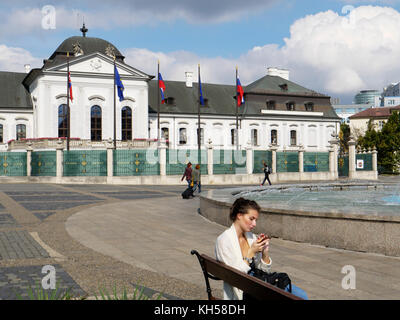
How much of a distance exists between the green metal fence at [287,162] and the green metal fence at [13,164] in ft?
61.5

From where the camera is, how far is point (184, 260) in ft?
24.0

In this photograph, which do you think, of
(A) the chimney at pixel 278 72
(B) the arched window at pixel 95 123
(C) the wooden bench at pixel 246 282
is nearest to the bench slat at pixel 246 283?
(C) the wooden bench at pixel 246 282

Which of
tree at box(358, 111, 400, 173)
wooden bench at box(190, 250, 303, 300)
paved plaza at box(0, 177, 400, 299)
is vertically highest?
tree at box(358, 111, 400, 173)

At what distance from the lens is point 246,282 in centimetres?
320

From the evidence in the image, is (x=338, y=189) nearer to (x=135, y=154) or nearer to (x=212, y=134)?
(x=135, y=154)

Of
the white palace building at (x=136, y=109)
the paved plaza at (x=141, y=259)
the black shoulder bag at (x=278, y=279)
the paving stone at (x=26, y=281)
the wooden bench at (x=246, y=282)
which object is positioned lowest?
the paved plaza at (x=141, y=259)

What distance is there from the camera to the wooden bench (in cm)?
284

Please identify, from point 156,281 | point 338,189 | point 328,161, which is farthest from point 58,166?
point 156,281

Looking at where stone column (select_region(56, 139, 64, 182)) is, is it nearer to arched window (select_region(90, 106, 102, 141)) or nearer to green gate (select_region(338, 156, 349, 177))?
arched window (select_region(90, 106, 102, 141))

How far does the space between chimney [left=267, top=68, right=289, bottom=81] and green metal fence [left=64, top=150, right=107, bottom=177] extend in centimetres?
4639

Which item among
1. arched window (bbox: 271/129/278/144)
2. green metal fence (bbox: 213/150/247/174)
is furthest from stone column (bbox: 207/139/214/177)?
arched window (bbox: 271/129/278/144)

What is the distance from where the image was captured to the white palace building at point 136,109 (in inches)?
1973

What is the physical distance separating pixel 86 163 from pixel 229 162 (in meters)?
10.1

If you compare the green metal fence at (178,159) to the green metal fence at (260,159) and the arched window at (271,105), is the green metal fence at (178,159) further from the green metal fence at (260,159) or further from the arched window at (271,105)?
the arched window at (271,105)
